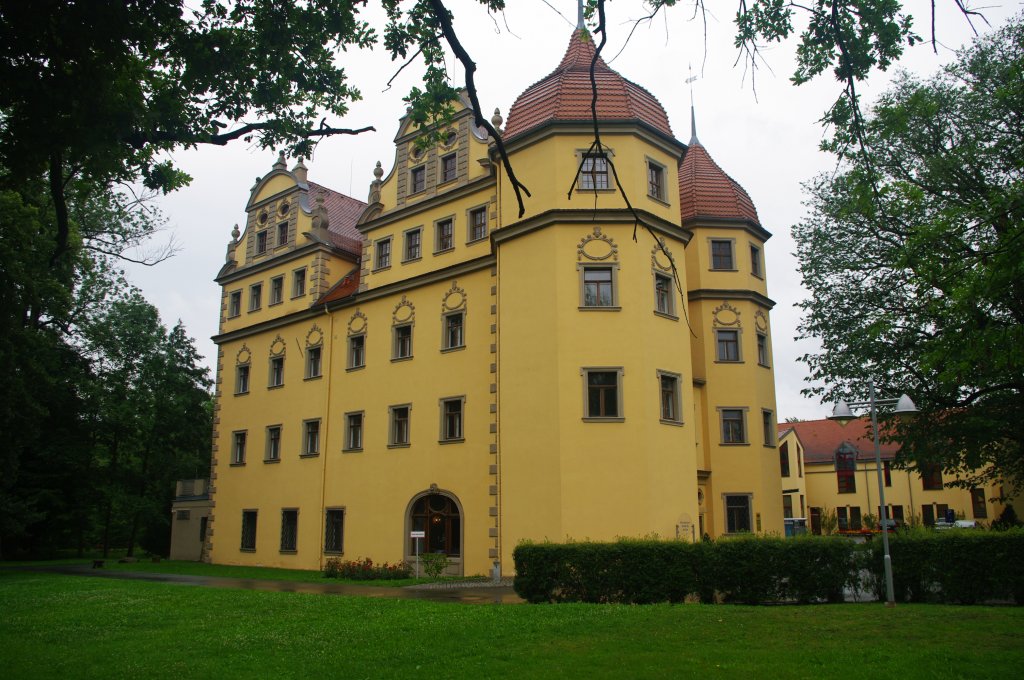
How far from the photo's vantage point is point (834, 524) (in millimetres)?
56125

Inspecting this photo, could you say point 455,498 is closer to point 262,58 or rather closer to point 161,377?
point 262,58

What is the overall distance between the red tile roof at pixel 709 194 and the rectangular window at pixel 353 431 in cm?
1449

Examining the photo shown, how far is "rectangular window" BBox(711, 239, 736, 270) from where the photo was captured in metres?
29.5

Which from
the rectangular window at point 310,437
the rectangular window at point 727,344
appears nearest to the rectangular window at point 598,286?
the rectangular window at point 727,344

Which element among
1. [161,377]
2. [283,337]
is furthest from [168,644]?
[161,377]

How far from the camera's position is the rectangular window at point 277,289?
118 ft

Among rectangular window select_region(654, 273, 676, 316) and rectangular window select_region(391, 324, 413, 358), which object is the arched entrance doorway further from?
rectangular window select_region(654, 273, 676, 316)

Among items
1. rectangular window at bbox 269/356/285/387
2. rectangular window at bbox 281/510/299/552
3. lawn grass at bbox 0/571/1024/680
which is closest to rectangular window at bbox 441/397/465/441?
rectangular window at bbox 281/510/299/552

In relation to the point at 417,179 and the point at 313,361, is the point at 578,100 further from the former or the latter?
the point at 313,361

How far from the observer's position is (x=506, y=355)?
24469 millimetres

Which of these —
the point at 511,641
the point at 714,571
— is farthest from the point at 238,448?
the point at 511,641

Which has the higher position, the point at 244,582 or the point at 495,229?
the point at 495,229

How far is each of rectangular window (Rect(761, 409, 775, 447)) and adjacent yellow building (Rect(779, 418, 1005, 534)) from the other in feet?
84.8

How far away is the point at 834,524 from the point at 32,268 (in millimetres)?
50669
